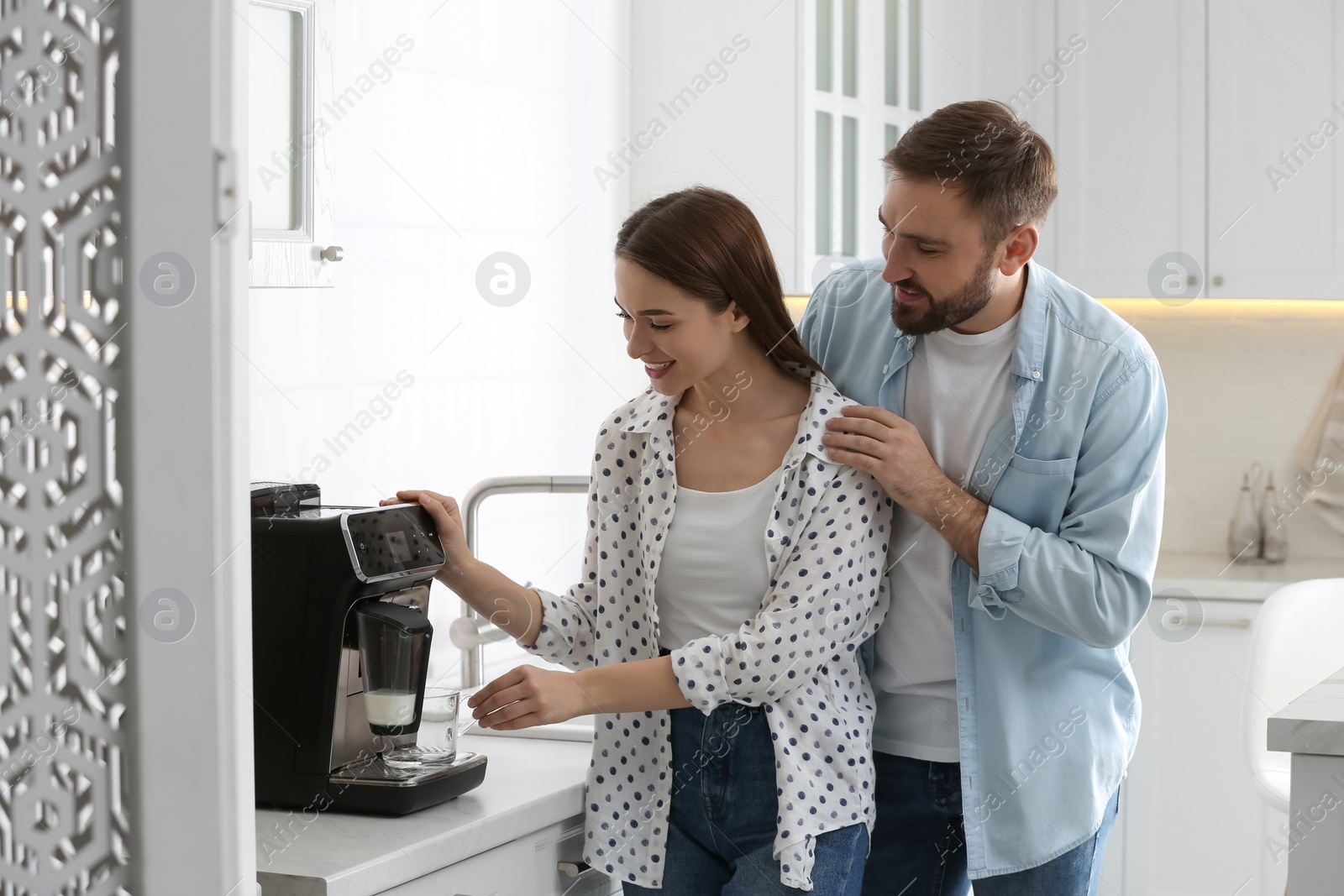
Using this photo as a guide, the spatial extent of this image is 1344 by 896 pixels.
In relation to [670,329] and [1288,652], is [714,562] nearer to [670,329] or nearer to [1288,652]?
[670,329]

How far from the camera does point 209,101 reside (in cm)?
75

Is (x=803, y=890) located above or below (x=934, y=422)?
below

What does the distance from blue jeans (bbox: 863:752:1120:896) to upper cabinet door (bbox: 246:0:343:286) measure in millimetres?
821

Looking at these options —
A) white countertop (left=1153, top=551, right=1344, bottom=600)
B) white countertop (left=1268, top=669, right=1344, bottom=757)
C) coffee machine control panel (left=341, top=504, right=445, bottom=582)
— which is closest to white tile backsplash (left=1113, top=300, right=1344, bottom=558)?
white countertop (left=1153, top=551, right=1344, bottom=600)

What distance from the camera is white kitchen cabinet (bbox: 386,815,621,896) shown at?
1.20 meters

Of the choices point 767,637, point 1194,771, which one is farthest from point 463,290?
point 1194,771

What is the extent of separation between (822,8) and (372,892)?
7.20ft

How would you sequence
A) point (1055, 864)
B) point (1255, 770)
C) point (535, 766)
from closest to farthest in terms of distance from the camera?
1. point (1055, 864)
2. point (535, 766)
3. point (1255, 770)

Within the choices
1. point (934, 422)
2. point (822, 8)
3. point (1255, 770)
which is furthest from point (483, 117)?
point (1255, 770)

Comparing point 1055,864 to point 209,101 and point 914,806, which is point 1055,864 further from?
point 209,101

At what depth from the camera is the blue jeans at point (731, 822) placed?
46.8 inches

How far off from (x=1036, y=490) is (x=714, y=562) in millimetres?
351

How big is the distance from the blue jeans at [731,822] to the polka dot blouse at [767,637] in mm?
14

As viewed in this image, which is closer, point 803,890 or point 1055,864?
point 803,890
